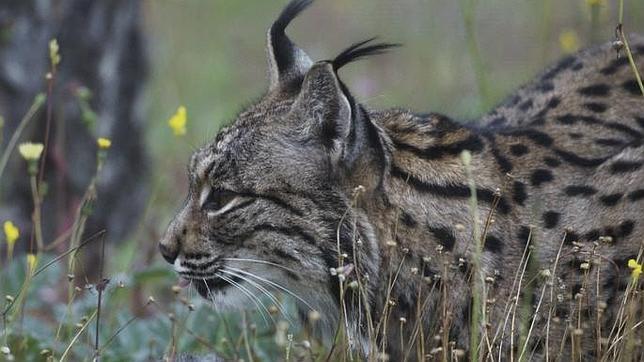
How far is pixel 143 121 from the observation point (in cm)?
898

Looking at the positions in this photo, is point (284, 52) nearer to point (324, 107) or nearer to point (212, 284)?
point (324, 107)

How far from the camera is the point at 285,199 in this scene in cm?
560

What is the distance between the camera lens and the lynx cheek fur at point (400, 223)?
5.45m

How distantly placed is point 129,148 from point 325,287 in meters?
3.53

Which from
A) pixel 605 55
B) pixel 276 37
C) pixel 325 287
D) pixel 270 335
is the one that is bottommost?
pixel 270 335

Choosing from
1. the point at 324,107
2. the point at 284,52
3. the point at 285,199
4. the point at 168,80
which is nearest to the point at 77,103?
the point at 284,52

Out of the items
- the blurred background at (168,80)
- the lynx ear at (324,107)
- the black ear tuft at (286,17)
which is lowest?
the blurred background at (168,80)

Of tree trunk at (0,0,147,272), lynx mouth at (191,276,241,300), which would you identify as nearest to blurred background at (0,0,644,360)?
tree trunk at (0,0,147,272)

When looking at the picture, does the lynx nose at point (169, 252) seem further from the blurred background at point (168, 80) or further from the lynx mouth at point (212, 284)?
the blurred background at point (168, 80)

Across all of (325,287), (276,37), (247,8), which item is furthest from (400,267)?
(247,8)

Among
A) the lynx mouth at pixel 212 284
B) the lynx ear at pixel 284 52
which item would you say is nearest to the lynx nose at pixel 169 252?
the lynx mouth at pixel 212 284

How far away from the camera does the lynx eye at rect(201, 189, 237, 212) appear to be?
570 centimetres

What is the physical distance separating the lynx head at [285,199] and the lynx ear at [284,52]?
20 cm

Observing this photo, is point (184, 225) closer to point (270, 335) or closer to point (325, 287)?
point (325, 287)
